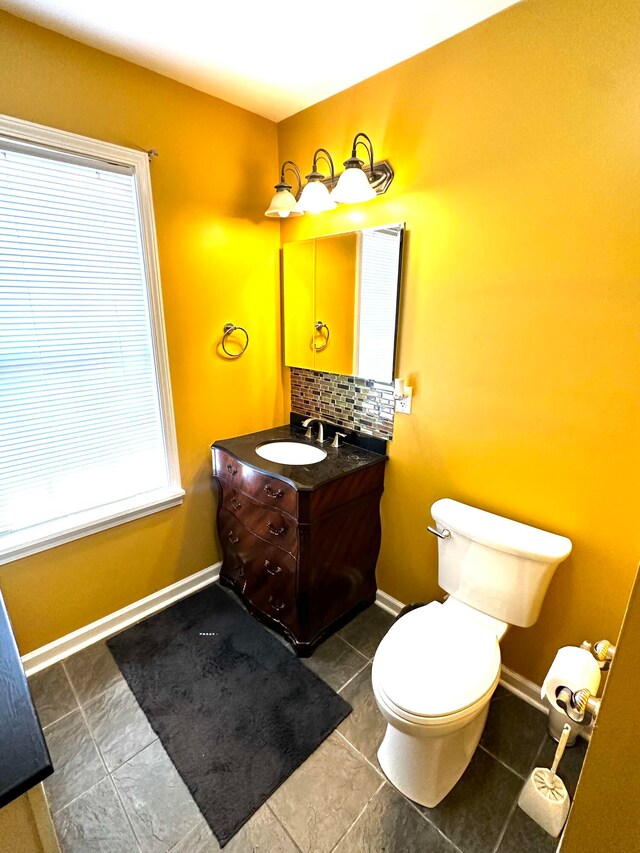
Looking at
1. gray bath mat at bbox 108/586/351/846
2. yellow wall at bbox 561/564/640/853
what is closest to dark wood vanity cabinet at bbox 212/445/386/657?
gray bath mat at bbox 108/586/351/846

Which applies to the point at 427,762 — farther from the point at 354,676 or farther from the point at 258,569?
the point at 258,569

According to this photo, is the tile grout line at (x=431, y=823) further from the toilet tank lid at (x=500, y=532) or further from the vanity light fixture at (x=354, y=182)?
the vanity light fixture at (x=354, y=182)

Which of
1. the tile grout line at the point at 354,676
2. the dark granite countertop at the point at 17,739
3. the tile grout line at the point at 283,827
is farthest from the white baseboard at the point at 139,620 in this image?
the dark granite countertop at the point at 17,739

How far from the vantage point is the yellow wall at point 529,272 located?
3.77 feet

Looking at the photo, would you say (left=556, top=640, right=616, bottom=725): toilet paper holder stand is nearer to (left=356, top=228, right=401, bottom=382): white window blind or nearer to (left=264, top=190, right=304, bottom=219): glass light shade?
(left=356, top=228, right=401, bottom=382): white window blind

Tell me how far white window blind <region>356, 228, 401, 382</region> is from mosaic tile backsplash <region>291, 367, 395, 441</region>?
0.10 m

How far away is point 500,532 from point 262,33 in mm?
1985

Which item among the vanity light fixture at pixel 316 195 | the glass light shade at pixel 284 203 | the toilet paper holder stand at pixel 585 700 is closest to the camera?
the toilet paper holder stand at pixel 585 700

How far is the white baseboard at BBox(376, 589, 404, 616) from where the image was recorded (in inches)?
79.5

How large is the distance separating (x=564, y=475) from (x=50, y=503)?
2064mm

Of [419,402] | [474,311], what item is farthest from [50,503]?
[474,311]

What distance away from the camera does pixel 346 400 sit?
6.66 ft

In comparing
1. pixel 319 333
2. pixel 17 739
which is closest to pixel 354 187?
pixel 319 333

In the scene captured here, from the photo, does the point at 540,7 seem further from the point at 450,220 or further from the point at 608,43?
the point at 450,220
